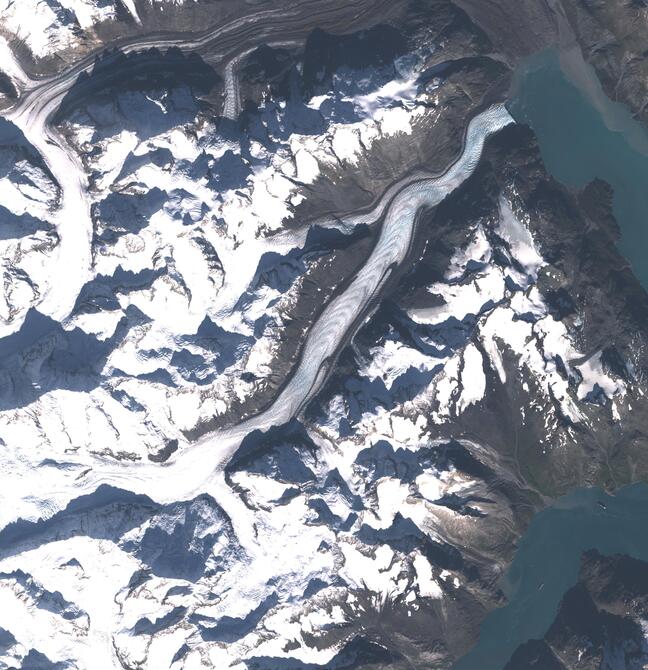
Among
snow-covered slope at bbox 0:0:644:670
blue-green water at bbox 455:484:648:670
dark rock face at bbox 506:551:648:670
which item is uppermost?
snow-covered slope at bbox 0:0:644:670

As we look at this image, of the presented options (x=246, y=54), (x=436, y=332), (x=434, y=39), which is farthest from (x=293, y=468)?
(x=434, y=39)

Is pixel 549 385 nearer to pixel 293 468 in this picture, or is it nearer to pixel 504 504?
pixel 504 504

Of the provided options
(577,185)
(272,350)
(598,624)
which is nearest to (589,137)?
(577,185)

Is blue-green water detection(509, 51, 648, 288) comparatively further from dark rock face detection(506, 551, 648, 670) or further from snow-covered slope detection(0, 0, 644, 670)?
dark rock face detection(506, 551, 648, 670)

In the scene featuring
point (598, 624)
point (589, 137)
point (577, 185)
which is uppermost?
point (589, 137)

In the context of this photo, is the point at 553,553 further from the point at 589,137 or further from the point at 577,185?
the point at 589,137

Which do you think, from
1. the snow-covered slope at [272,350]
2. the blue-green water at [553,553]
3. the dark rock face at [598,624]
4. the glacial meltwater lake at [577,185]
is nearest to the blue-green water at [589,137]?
the glacial meltwater lake at [577,185]

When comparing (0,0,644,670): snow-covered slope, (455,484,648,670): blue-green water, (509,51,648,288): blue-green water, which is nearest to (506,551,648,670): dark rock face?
(455,484,648,670): blue-green water
